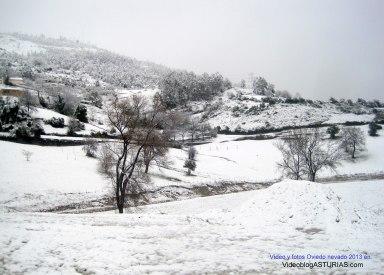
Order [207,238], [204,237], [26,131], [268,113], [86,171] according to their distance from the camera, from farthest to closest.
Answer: [268,113]
[26,131]
[86,171]
[204,237]
[207,238]

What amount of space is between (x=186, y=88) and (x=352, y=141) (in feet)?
270

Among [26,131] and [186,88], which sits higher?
[186,88]

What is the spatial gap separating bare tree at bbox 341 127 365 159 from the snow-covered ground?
172ft

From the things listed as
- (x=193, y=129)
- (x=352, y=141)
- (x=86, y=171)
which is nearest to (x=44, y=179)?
(x=86, y=171)

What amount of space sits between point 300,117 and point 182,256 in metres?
95.6

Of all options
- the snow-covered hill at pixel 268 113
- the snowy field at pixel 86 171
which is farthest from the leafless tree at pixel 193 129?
the snowy field at pixel 86 171

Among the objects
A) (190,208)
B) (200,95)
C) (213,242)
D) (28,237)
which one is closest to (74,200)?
(190,208)

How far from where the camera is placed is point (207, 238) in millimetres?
12055

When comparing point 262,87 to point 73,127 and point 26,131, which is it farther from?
point 26,131

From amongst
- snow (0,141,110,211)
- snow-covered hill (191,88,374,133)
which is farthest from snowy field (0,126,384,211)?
snow-covered hill (191,88,374,133)

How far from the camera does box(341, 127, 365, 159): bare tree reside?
6269 centimetres

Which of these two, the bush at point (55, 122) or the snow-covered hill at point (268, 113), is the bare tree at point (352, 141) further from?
the bush at point (55, 122)

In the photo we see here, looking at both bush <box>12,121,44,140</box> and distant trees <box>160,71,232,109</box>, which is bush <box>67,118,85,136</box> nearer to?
bush <box>12,121,44,140</box>

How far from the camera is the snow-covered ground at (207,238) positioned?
9.07m
